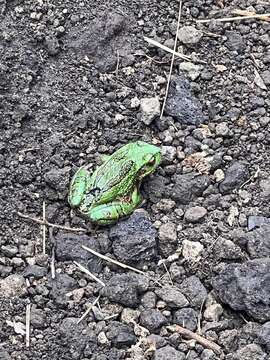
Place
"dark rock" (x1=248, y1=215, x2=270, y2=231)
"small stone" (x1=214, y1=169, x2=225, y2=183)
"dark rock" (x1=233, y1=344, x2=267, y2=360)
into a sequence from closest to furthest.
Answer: "dark rock" (x1=233, y1=344, x2=267, y2=360) → "dark rock" (x1=248, y1=215, x2=270, y2=231) → "small stone" (x1=214, y1=169, x2=225, y2=183)

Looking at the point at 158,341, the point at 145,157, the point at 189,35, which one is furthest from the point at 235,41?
the point at 158,341

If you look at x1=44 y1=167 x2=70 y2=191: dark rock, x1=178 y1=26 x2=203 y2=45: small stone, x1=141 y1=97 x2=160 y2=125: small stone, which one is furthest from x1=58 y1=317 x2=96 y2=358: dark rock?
x1=178 y1=26 x2=203 y2=45: small stone

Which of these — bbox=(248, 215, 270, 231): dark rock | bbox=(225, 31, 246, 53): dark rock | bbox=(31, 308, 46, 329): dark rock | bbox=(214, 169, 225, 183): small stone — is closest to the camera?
bbox=(31, 308, 46, 329): dark rock

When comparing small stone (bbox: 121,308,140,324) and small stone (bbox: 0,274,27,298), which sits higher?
small stone (bbox: 0,274,27,298)

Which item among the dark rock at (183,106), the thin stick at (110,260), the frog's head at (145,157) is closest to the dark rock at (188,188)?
the frog's head at (145,157)

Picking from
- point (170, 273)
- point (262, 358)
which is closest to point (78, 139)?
point (170, 273)

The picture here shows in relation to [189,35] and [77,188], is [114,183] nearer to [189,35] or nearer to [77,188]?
[77,188]

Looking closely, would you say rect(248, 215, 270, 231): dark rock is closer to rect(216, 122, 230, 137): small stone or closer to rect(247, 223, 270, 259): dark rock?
rect(247, 223, 270, 259): dark rock
